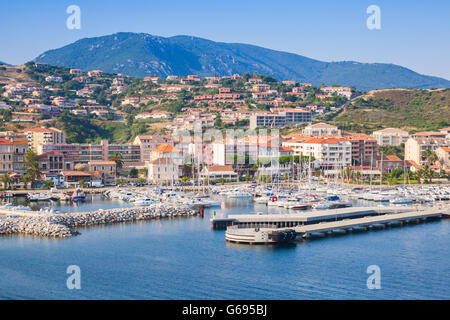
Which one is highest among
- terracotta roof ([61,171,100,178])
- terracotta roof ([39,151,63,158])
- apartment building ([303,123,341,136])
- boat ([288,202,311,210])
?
apartment building ([303,123,341,136])

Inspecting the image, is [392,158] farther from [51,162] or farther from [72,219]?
[72,219]

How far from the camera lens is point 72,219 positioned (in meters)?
29.7

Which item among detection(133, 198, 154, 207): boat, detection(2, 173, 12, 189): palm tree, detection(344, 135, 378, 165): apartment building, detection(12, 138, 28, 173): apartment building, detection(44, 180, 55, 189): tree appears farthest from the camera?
detection(344, 135, 378, 165): apartment building

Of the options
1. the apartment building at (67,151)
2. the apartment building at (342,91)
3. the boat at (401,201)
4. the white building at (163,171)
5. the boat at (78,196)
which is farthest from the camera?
the apartment building at (342,91)

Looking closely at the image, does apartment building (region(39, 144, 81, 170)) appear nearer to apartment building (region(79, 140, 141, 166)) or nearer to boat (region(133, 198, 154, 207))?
apartment building (region(79, 140, 141, 166))

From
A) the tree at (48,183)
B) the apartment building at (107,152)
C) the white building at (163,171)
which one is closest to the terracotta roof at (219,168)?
the white building at (163,171)

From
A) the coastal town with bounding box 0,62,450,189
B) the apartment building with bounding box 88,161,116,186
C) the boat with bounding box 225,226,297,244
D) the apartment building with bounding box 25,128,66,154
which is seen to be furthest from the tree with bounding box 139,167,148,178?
the boat with bounding box 225,226,297,244

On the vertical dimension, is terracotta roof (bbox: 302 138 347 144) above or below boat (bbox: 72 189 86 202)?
above

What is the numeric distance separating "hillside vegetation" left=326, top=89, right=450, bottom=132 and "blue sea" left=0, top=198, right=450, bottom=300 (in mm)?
45224

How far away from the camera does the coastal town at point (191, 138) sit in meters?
49.0

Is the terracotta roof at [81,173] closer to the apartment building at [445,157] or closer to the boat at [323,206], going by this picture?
the boat at [323,206]

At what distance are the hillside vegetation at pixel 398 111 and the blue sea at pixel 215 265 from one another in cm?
4522

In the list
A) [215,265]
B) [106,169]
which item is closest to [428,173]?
[106,169]

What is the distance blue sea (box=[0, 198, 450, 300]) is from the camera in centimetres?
1892
